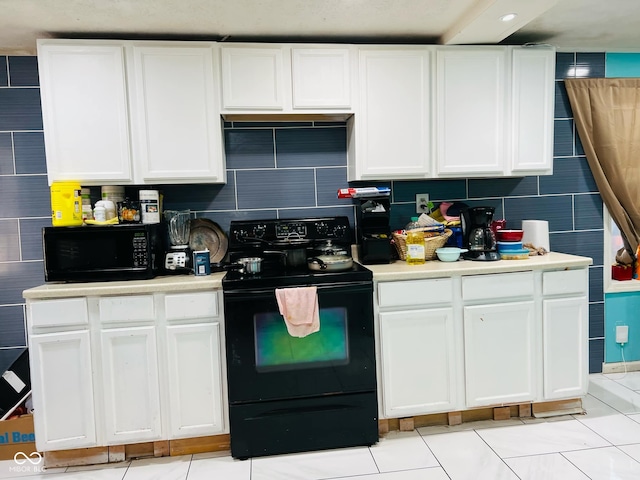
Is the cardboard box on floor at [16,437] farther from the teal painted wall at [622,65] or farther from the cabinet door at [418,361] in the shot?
A: the teal painted wall at [622,65]

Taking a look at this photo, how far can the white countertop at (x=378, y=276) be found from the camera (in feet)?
6.99

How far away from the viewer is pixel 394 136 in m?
2.56

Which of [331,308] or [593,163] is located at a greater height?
[593,163]

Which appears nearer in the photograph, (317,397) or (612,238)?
(317,397)

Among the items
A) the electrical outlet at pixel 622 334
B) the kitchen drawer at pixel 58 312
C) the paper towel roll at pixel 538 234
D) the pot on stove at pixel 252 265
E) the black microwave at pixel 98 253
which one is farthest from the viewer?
the electrical outlet at pixel 622 334

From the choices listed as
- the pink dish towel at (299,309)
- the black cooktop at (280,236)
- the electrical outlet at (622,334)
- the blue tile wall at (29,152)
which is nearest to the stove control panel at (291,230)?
the black cooktop at (280,236)

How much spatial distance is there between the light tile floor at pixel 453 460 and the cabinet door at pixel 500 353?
0.64 ft

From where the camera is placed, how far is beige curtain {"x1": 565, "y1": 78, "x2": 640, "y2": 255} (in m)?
2.95

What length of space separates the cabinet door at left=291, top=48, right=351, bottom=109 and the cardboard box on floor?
223 cm

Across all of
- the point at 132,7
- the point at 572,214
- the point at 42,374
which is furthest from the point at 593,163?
the point at 42,374

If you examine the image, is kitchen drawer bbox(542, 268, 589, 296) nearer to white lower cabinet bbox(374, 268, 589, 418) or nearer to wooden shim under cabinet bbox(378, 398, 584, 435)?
white lower cabinet bbox(374, 268, 589, 418)

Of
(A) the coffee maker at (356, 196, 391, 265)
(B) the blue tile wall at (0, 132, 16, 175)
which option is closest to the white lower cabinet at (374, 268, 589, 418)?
(A) the coffee maker at (356, 196, 391, 265)

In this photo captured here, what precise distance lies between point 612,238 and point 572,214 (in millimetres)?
414

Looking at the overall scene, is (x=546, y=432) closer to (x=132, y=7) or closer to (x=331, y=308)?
(x=331, y=308)
